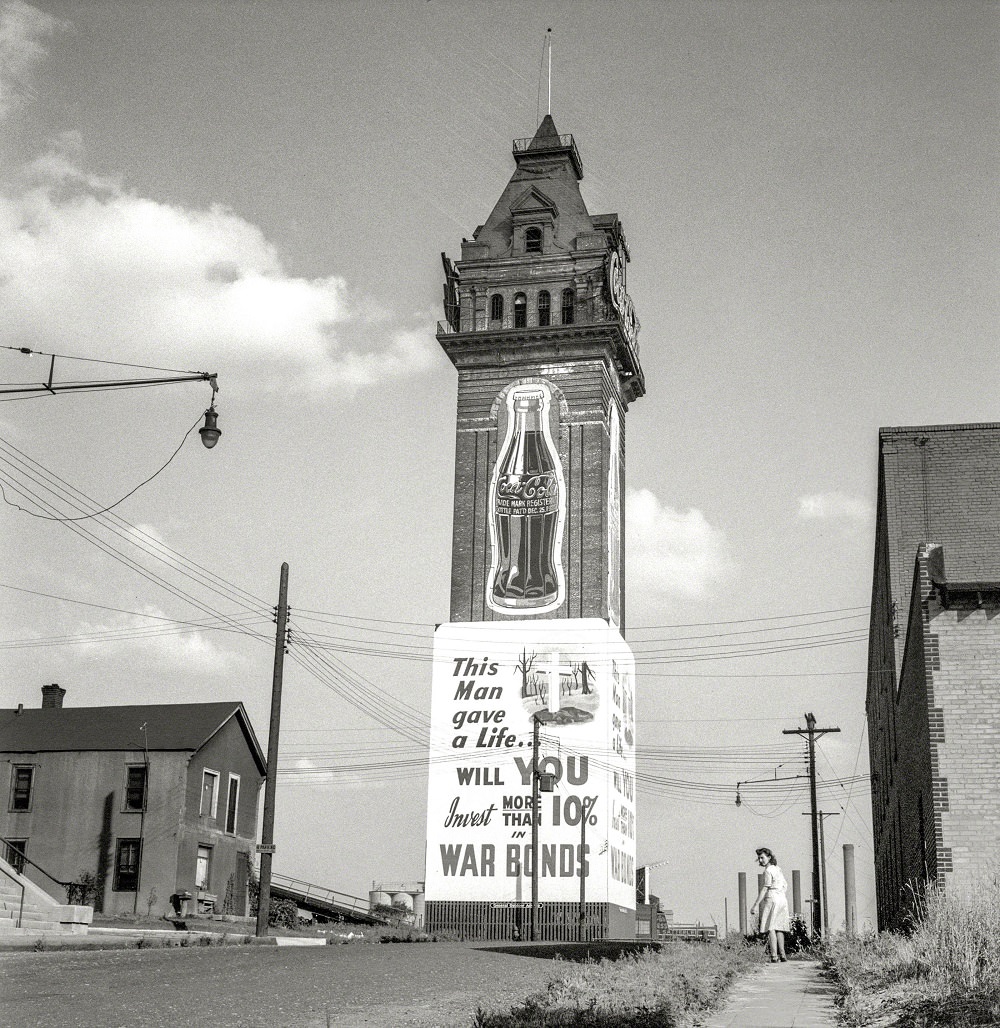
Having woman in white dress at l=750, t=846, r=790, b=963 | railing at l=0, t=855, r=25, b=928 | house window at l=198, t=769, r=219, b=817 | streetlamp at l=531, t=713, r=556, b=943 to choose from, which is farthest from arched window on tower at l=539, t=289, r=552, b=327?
woman in white dress at l=750, t=846, r=790, b=963

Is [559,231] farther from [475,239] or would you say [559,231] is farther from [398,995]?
[398,995]

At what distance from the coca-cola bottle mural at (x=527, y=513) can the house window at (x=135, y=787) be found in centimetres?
2012

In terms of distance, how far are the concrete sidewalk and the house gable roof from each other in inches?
1419

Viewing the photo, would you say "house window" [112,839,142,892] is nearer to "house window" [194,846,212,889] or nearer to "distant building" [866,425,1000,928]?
"house window" [194,846,212,889]

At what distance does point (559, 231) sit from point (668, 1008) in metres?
62.6

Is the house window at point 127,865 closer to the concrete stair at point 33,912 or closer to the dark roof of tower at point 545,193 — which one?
the concrete stair at point 33,912

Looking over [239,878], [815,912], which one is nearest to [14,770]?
[239,878]

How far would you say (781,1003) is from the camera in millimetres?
11812

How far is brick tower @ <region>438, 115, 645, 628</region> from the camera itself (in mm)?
62688

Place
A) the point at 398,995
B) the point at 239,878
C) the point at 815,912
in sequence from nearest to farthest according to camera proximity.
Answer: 1. the point at 398,995
2. the point at 815,912
3. the point at 239,878

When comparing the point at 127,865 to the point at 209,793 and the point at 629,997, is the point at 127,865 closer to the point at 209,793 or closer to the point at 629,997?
the point at 209,793

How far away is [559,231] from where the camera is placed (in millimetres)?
69188

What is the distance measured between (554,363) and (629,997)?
55.6 meters

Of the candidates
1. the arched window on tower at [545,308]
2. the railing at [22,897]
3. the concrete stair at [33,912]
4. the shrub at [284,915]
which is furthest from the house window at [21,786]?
the arched window on tower at [545,308]
